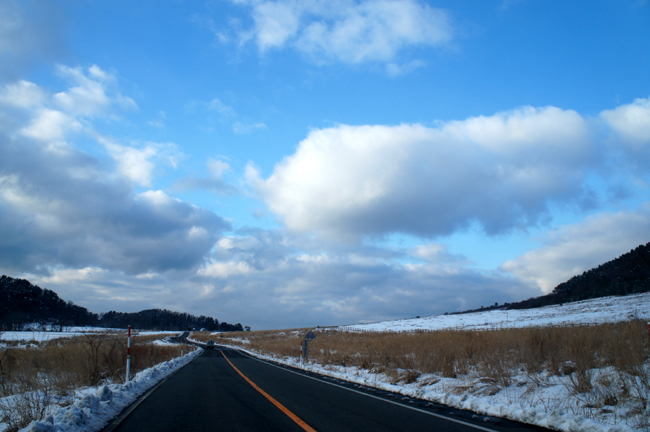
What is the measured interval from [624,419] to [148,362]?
67.2 ft

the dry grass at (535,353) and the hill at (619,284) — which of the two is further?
the hill at (619,284)

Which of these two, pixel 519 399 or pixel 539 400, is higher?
pixel 539 400

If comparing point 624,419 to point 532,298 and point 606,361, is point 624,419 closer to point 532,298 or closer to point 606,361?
point 606,361

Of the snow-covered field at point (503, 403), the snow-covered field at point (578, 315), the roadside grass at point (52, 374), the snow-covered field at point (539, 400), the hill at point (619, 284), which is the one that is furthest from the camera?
the hill at point (619, 284)

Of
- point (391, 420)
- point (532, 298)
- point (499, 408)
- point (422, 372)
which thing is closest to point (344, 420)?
point (391, 420)

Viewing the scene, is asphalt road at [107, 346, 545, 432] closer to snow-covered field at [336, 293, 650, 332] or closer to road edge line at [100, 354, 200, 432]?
road edge line at [100, 354, 200, 432]

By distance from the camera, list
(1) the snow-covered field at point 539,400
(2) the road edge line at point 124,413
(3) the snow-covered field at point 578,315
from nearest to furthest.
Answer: (1) the snow-covered field at point 539,400, (2) the road edge line at point 124,413, (3) the snow-covered field at point 578,315

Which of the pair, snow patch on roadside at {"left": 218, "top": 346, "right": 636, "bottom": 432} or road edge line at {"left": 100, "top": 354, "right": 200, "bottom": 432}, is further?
road edge line at {"left": 100, "top": 354, "right": 200, "bottom": 432}

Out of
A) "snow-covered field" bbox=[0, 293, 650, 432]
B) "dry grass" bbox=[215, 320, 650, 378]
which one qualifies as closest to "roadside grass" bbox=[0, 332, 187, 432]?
"snow-covered field" bbox=[0, 293, 650, 432]

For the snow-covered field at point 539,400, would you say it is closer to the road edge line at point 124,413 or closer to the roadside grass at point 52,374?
the road edge line at point 124,413

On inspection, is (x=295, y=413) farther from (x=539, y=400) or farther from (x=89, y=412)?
(x=539, y=400)

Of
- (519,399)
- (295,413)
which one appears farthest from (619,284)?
(295,413)

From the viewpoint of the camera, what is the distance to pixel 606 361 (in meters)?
8.77

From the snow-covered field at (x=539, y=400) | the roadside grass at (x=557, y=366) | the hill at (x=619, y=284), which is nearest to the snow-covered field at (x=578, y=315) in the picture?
the hill at (x=619, y=284)
